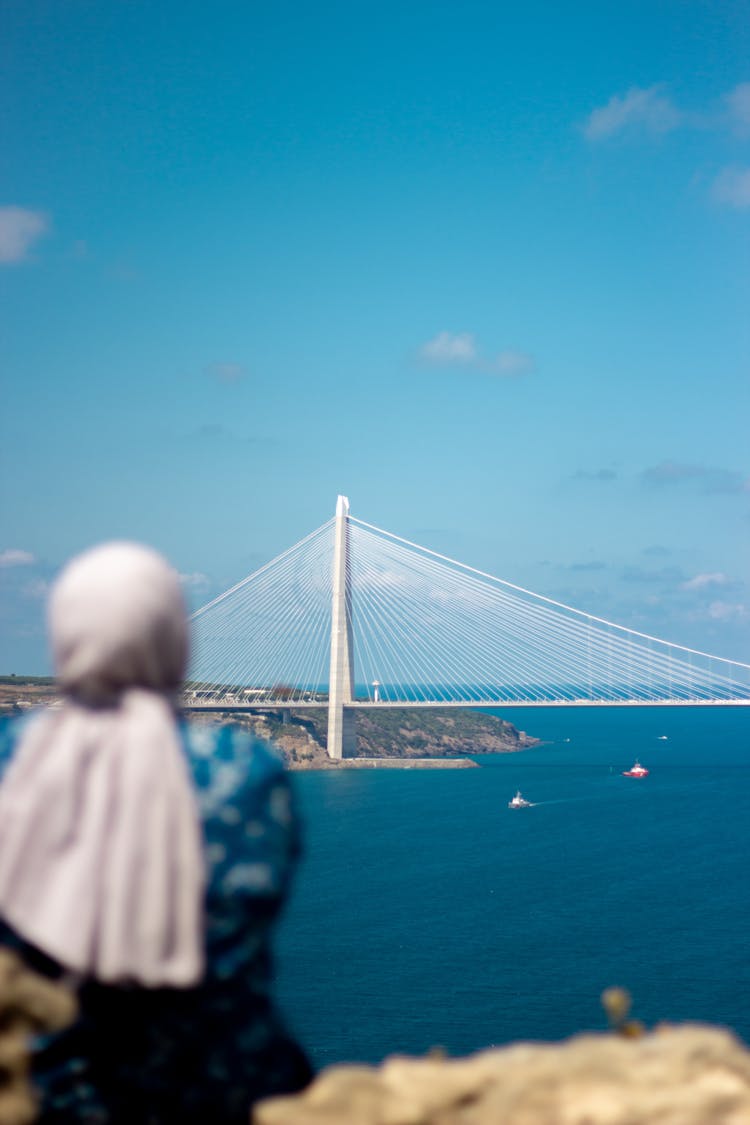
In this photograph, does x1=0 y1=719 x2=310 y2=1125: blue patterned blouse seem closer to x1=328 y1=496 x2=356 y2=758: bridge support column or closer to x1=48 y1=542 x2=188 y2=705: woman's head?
x1=48 y1=542 x2=188 y2=705: woman's head

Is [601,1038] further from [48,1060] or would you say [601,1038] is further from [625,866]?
[625,866]

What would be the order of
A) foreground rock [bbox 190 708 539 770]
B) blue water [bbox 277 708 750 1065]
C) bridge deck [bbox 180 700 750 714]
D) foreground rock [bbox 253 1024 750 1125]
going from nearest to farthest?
foreground rock [bbox 253 1024 750 1125] → blue water [bbox 277 708 750 1065] → bridge deck [bbox 180 700 750 714] → foreground rock [bbox 190 708 539 770]

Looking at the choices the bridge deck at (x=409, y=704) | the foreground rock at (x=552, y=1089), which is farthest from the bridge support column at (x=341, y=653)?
the foreground rock at (x=552, y=1089)

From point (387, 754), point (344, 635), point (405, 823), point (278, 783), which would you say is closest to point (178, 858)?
point (278, 783)

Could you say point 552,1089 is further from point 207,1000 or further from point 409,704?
point 409,704

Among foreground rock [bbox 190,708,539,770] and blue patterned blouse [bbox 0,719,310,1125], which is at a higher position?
blue patterned blouse [bbox 0,719,310,1125]

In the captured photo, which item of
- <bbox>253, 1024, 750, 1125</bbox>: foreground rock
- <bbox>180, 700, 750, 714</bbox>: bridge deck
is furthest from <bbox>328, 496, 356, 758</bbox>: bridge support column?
<bbox>253, 1024, 750, 1125</bbox>: foreground rock

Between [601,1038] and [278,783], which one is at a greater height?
[278,783]
